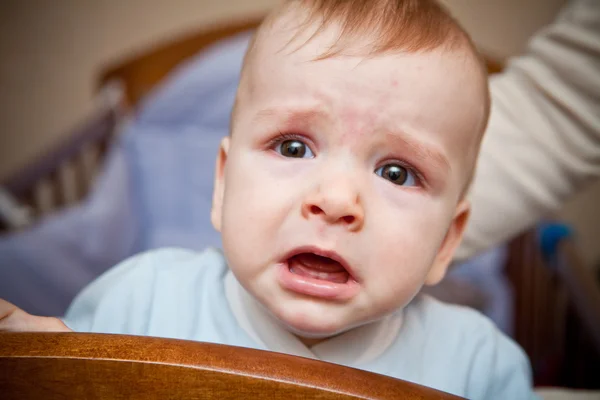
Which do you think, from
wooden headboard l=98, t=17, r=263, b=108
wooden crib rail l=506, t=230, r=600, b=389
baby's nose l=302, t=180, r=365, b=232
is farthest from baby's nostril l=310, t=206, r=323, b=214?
wooden headboard l=98, t=17, r=263, b=108

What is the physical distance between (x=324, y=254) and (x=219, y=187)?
0.52 feet

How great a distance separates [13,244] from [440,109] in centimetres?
83

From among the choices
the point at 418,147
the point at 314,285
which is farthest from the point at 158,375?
the point at 418,147

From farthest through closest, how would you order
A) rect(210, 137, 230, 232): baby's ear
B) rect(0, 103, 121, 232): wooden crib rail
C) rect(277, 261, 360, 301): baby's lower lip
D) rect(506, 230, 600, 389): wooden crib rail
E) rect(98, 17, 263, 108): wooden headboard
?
1. rect(98, 17, 263, 108): wooden headboard
2. rect(0, 103, 121, 232): wooden crib rail
3. rect(506, 230, 600, 389): wooden crib rail
4. rect(210, 137, 230, 232): baby's ear
5. rect(277, 261, 360, 301): baby's lower lip

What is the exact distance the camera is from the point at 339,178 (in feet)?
1.40

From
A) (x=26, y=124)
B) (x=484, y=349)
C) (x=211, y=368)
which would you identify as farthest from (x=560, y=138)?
(x=26, y=124)

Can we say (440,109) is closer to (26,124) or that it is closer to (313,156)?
(313,156)

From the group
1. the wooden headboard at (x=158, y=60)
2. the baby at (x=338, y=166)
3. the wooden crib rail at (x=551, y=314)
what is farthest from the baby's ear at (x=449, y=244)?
the wooden headboard at (x=158, y=60)

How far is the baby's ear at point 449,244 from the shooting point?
0.55 m

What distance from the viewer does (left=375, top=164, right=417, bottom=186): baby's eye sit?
46 centimetres

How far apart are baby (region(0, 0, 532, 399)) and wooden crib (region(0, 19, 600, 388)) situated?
0.59 metres

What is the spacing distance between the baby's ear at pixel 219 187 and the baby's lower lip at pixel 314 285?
106mm

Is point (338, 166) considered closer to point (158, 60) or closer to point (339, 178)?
point (339, 178)

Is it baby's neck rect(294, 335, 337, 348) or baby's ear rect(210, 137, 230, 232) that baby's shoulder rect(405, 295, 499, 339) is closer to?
baby's neck rect(294, 335, 337, 348)
